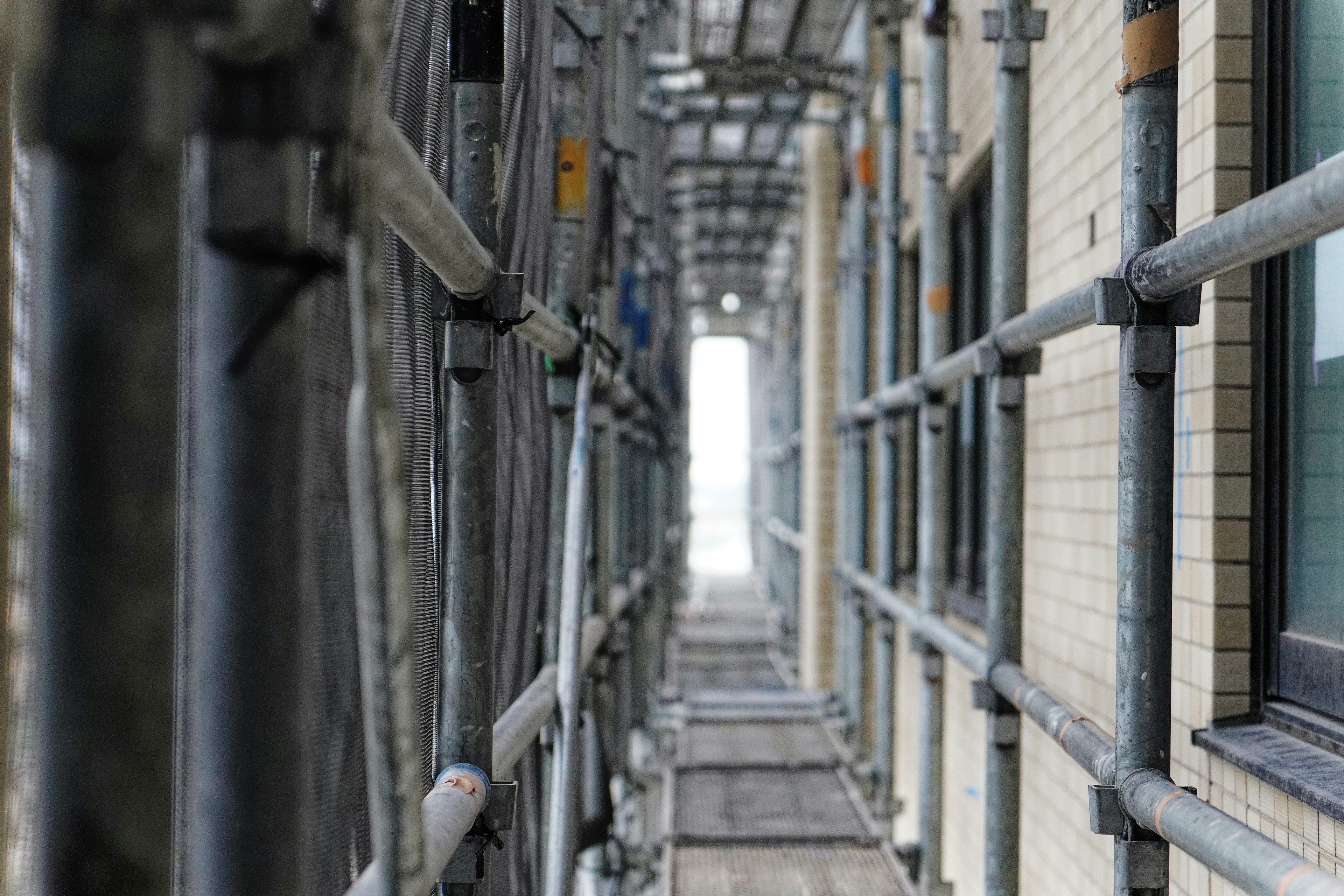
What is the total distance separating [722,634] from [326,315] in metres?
13.5

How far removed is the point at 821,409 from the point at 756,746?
3.23 metres

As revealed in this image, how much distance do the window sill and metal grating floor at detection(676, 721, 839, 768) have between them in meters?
5.12

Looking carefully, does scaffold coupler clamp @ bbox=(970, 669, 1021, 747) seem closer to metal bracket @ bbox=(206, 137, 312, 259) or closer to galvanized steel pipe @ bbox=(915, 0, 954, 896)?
galvanized steel pipe @ bbox=(915, 0, 954, 896)

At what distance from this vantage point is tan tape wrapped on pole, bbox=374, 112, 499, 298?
1209 millimetres

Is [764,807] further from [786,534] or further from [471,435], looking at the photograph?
[786,534]

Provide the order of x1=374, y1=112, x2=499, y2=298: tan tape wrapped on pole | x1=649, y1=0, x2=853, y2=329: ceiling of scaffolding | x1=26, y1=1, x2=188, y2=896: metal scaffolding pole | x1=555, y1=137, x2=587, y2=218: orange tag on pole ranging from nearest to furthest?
1. x1=26, y1=1, x2=188, y2=896: metal scaffolding pole
2. x1=374, y1=112, x2=499, y2=298: tan tape wrapped on pole
3. x1=555, y1=137, x2=587, y2=218: orange tag on pole
4. x1=649, y1=0, x2=853, y2=329: ceiling of scaffolding

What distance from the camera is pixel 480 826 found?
1.88 meters

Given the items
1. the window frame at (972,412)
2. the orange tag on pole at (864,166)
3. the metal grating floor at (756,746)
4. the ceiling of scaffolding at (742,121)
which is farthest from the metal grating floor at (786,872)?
the ceiling of scaffolding at (742,121)

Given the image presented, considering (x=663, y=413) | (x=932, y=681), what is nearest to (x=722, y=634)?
(x=663, y=413)

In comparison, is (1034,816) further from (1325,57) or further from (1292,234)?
(1292,234)

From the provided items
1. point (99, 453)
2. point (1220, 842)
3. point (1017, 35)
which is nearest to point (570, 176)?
point (1017, 35)

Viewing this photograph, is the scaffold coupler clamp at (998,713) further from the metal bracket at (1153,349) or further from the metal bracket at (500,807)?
the metal bracket at (500,807)

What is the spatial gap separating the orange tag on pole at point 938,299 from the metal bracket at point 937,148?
501 millimetres

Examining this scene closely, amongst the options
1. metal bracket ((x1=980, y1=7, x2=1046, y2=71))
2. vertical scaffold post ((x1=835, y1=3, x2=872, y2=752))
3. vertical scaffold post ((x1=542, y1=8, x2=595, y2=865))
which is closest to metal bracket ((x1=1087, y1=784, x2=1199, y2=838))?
vertical scaffold post ((x1=542, y1=8, x2=595, y2=865))
